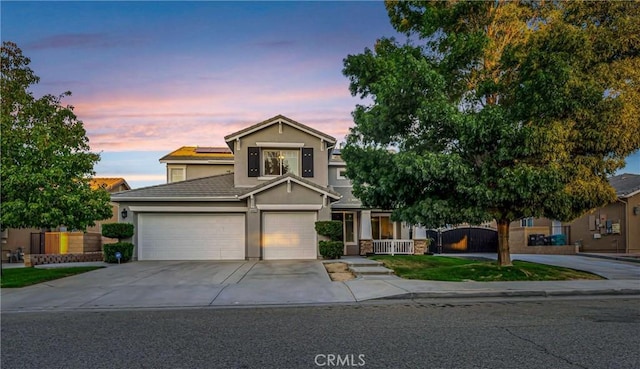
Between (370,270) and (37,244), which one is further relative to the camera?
(37,244)

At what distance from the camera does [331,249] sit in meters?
20.6

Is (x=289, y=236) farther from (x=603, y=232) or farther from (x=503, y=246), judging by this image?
(x=603, y=232)

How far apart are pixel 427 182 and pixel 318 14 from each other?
768 cm

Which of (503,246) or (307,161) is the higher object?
(307,161)

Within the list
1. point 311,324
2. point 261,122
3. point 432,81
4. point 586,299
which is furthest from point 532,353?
point 261,122

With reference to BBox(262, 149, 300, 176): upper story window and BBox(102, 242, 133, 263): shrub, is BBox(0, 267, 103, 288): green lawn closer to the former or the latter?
BBox(102, 242, 133, 263): shrub

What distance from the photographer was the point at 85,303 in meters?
11.0

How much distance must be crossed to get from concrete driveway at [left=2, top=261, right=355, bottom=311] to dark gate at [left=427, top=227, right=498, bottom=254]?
48.4 ft

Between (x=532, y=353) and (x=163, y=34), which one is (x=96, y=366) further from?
(x=163, y=34)

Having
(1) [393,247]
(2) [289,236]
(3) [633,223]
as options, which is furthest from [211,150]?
(3) [633,223]

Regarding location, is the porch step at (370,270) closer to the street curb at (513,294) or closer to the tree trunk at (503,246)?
the tree trunk at (503,246)

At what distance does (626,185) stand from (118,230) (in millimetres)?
28773

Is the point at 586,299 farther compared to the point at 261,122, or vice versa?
the point at 261,122

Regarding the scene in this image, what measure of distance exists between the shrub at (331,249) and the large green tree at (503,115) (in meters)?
4.97
